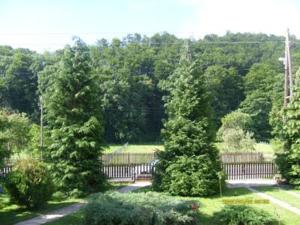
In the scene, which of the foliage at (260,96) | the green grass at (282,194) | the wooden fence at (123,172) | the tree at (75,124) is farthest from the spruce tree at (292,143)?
the foliage at (260,96)

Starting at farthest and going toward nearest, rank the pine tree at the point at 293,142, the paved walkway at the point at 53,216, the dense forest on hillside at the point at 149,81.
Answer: the dense forest on hillside at the point at 149,81, the pine tree at the point at 293,142, the paved walkway at the point at 53,216

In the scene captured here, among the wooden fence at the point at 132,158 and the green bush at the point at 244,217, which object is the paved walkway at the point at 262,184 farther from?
the wooden fence at the point at 132,158

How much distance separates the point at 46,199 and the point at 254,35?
250ft

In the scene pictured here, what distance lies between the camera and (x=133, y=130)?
2457 inches

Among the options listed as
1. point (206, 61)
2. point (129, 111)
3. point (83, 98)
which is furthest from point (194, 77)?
point (206, 61)

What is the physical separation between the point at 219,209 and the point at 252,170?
9767 millimetres

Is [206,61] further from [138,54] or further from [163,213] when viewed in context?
[163,213]

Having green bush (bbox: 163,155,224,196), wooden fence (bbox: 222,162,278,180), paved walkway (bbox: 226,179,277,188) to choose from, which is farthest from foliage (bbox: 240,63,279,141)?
green bush (bbox: 163,155,224,196)

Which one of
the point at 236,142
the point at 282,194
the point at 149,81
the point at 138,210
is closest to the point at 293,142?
the point at 282,194

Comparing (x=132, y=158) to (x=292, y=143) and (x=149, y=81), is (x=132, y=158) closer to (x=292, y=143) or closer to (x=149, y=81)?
(x=292, y=143)

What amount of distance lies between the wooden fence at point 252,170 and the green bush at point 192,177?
6.36m

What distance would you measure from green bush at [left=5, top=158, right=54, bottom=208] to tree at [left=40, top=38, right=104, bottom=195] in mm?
2463

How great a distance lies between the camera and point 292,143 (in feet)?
65.4

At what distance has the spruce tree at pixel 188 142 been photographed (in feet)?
55.9
